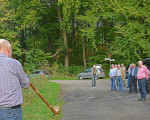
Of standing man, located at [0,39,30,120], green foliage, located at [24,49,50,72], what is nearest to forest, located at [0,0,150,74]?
green foliage, located at [24,49,50,72]

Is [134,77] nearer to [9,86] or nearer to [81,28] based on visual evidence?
[9,86]

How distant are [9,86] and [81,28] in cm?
3288

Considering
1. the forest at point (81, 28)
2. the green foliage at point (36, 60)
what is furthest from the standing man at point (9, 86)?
the green foliage at point (36, 60)

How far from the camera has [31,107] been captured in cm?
943

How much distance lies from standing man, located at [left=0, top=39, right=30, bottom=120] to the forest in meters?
21.6

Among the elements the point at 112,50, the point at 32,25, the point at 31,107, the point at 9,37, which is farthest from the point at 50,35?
the point at 31,107

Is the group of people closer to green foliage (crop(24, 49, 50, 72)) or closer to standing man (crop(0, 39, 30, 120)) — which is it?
standing man (crop(0, 39, 30, 120))

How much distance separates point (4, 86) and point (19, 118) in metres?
0.53

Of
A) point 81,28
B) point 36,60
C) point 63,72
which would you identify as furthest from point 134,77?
point 36,60

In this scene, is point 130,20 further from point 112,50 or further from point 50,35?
point 50,35

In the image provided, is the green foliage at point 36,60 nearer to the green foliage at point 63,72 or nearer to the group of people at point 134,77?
the green foliage at point 63,72

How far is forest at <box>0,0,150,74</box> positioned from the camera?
29.5m

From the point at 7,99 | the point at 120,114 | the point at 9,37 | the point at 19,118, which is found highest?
the point at 9,37

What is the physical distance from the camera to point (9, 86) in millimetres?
3547
